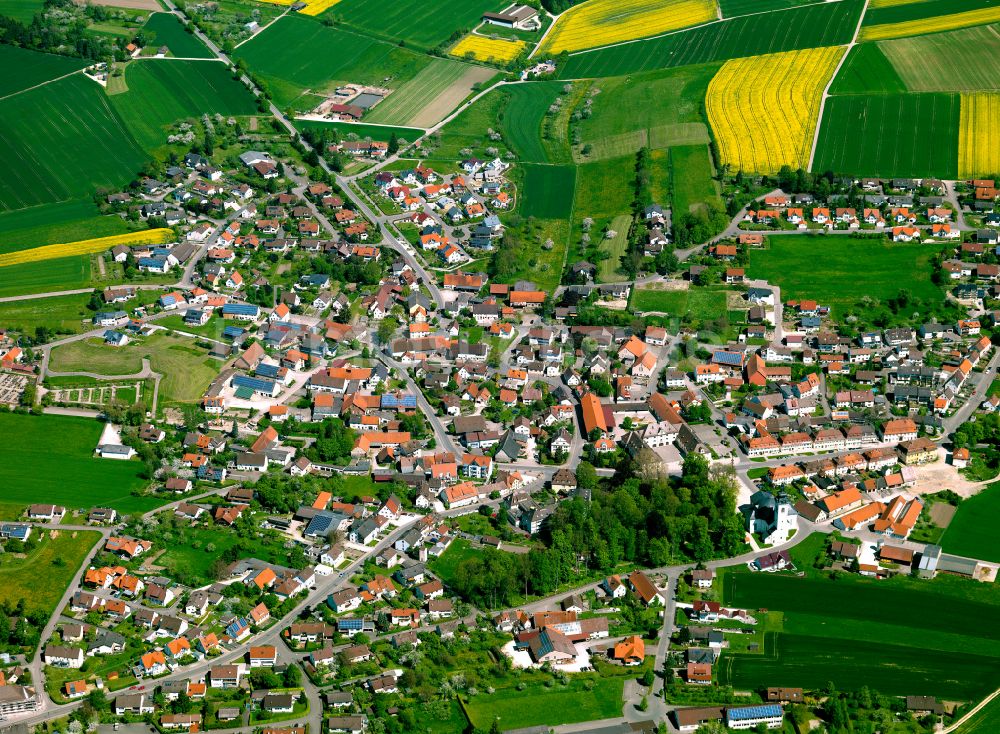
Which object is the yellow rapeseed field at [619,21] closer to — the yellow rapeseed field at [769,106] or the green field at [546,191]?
the yellow rapeseed field at [769,106]

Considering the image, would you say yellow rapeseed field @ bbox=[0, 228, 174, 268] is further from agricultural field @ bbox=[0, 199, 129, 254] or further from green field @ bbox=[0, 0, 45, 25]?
green field @ bbox=[0, 0, 45, 25]

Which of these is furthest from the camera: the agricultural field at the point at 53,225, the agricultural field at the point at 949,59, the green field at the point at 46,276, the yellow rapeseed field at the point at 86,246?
the agricultural field at the point at 949,59

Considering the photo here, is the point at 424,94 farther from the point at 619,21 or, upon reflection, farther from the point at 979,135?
the point at 979,135

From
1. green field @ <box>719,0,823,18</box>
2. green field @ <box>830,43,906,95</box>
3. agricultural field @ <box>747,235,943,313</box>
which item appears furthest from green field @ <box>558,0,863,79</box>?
agricultural field @ <box>747,235,943,313</box>

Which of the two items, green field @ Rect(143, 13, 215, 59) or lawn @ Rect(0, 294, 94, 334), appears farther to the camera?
green field @ Rect(143, 13, 215, 59)

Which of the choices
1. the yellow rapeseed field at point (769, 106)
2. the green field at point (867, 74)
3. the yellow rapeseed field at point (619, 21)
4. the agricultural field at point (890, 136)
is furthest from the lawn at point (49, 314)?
the green field at point (867, 74)
